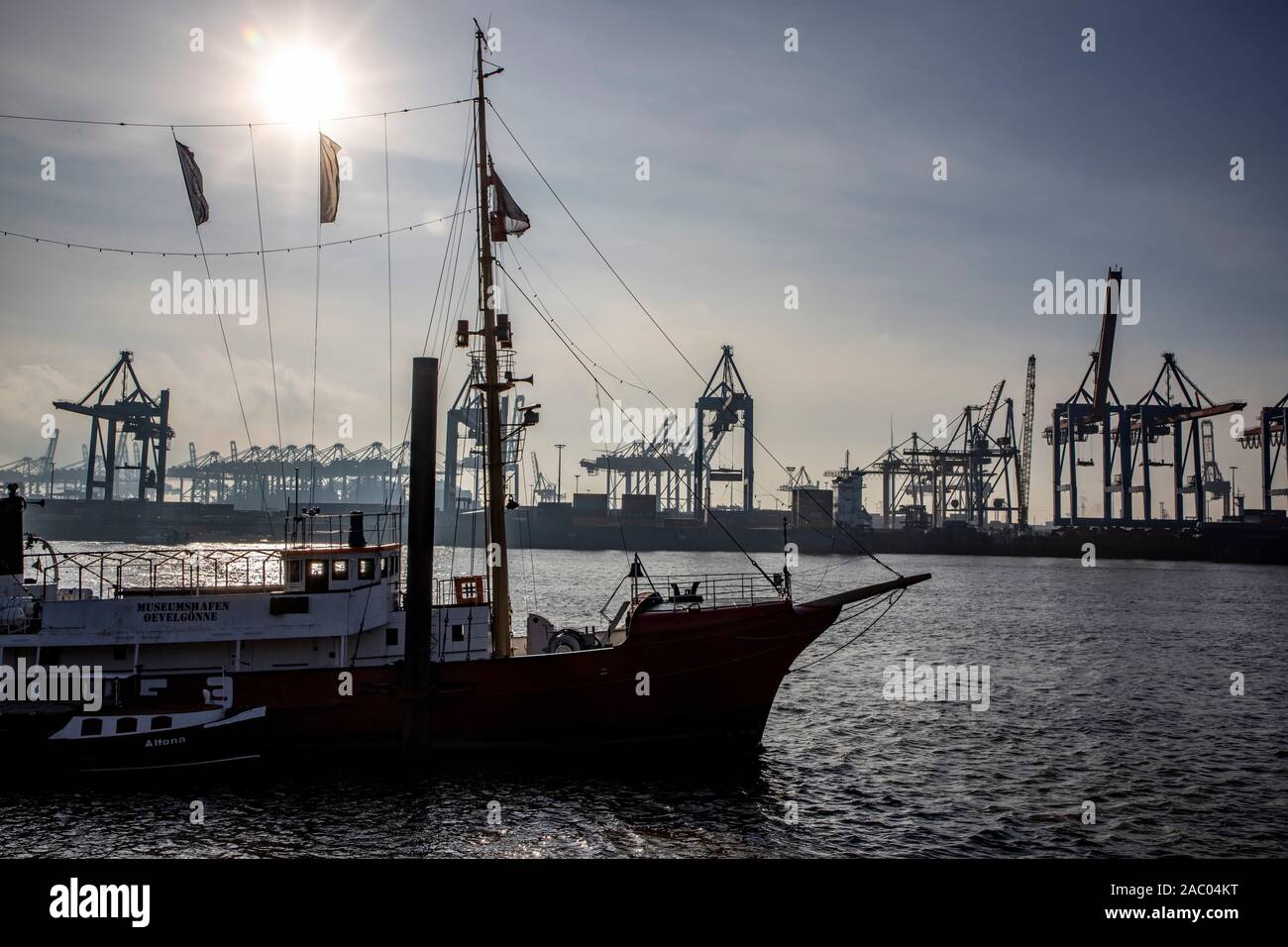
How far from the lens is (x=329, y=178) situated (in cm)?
2159

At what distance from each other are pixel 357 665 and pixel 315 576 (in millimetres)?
2625

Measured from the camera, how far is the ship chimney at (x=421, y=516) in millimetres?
19828

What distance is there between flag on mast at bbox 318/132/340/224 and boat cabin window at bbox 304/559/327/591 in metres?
8.69

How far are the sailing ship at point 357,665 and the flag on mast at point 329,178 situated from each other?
4638mm

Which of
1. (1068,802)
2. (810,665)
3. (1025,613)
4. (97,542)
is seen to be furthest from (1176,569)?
(97,542)

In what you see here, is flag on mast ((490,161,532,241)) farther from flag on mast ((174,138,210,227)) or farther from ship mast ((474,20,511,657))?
flag on mast ((174,138,210,227))

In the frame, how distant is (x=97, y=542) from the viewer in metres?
158

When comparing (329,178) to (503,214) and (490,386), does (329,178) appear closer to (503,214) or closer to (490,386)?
(503,214)

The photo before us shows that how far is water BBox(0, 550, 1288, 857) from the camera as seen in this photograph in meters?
17.3

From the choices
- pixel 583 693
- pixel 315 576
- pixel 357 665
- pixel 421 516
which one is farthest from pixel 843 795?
pixel 315 576

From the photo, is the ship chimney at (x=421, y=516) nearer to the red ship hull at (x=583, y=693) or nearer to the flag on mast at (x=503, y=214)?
the red ship hull at (x=583, y=693)

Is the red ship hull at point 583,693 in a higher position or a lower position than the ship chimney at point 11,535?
lower

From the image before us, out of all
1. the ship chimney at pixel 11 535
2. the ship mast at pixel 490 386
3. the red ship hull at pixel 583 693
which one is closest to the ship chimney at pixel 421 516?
the red ship hull at pixel 583 693
